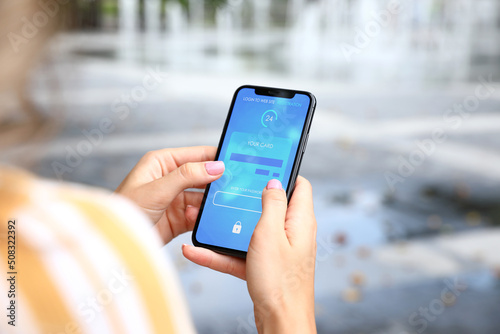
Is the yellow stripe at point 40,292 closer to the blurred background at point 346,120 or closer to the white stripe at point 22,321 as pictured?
the white stripe at point 22,321

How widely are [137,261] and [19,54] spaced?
0.92 feet

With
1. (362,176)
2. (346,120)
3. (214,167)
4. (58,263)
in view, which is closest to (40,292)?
(58,263)

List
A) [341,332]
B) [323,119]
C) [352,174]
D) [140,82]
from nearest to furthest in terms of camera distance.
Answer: [341,332], [352,174], [323,119], [140,82]

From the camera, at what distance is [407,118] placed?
A: 20.4 ft

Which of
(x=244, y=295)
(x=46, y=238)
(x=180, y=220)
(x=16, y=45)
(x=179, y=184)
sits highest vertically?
(x=16, y=45)

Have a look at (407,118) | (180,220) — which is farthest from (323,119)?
(180,220)

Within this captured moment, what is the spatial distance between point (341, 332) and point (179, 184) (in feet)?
5.56

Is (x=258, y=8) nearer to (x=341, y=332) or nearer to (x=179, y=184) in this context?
(x=341, y=332)

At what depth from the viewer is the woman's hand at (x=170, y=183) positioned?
117cm

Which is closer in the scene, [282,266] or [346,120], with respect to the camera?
[282,266]

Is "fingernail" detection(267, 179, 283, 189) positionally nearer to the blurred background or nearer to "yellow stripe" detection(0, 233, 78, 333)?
the blurred background

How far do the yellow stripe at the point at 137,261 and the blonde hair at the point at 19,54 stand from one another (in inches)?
5.7

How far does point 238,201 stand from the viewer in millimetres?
1243

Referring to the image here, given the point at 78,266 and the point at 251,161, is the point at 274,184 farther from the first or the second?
the point at 78,266
